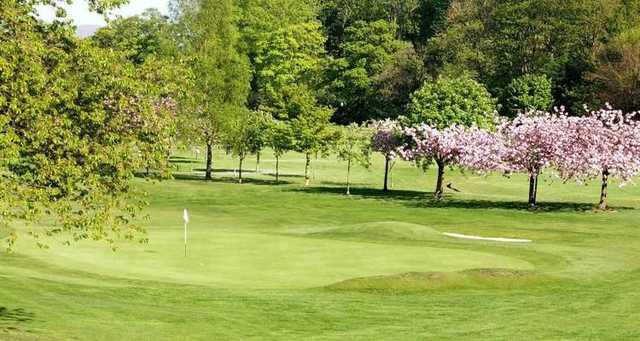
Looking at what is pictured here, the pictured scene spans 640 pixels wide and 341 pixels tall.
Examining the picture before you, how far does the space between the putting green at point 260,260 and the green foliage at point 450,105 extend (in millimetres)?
34860

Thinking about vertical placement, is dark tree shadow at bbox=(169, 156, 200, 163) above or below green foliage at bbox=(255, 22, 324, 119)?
below

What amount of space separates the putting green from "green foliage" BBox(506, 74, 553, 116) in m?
74.5

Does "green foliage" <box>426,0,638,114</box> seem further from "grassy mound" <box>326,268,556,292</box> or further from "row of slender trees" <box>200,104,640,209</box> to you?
"grassy mound" <box>326,268,556,292</box>

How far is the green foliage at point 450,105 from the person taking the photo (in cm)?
7819

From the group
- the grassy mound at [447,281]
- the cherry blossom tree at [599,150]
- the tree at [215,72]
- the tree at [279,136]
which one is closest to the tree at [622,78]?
the cherry blossom tree at [599,150]

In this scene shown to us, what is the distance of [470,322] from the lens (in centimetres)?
2672

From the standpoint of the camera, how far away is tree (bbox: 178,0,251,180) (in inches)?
3612

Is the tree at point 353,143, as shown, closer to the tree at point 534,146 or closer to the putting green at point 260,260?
the tree at point 534,146

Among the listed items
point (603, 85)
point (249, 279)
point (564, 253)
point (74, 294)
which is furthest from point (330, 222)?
point (603, 85)

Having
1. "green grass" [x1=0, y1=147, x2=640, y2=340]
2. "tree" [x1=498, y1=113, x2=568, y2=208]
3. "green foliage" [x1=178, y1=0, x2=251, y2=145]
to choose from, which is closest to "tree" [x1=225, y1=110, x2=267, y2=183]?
→ "green foliage" [x1=178, y1=0, x2=251, y2=145]

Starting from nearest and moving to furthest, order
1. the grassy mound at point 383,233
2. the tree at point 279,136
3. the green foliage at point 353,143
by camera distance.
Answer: the grassy mound at point 383,233 → the green foliage at point 353,143 → the tree at point 279,136

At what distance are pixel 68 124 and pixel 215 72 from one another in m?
74.3

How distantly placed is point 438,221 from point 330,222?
23.5 feet

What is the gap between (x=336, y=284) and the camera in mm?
32531
